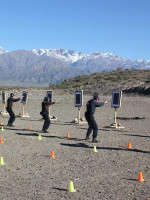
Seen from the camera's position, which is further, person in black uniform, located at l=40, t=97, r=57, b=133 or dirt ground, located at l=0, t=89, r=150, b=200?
person in black uniform, located at l=40, t=97, r=57, b=133

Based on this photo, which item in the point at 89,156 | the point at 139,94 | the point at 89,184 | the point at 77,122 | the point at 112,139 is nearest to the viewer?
the point at 89,184

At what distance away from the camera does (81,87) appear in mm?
50750

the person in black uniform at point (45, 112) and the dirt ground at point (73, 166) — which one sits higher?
the person in black uniform at point (45, 112)

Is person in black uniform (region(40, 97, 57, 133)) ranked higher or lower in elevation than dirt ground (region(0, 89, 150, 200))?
higher

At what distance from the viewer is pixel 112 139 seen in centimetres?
1503

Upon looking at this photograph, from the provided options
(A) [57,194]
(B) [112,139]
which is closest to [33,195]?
(A) [57,194]

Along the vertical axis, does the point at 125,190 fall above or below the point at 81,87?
below

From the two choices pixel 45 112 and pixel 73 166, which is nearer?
pixel 73 166

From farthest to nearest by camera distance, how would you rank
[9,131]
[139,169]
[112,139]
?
[9,131], [112,139], [139,169]

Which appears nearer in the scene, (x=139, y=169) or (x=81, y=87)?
(x=139, y=169)

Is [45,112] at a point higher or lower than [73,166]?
higher

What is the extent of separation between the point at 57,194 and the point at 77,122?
1390 cm

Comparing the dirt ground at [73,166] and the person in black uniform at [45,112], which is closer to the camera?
the dirt ground at [73,166]

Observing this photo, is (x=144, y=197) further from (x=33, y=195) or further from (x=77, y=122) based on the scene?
(x=77, y=122)
